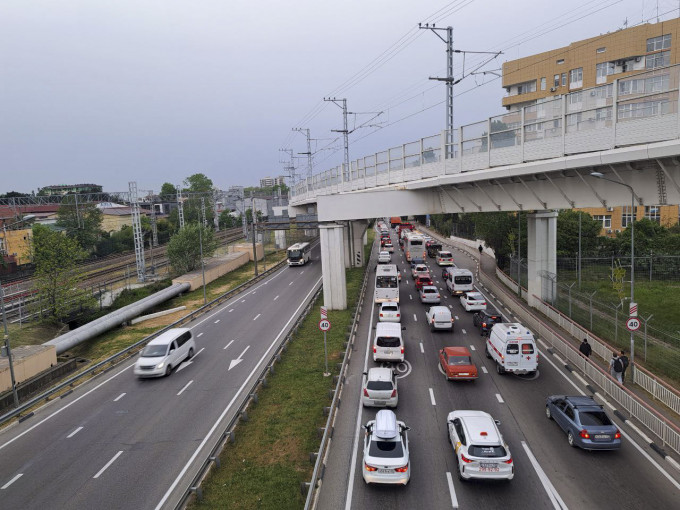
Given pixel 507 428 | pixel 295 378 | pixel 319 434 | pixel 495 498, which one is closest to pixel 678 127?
pixel 507 428

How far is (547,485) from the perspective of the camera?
1194 cm

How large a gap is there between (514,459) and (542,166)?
11.9 m

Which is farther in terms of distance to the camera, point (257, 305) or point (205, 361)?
point (257, 305)

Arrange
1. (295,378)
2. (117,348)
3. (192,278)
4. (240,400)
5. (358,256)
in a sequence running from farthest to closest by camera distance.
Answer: (358,256)
(192,278)
(117,348)
(295,378)
(240,400)

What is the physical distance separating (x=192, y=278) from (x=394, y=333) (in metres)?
32.5

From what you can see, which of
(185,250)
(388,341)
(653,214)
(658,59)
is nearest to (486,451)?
(388,341)

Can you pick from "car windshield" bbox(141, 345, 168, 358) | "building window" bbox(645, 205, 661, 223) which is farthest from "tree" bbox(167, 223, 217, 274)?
"building window" bbox(645, 205, 661, 223)

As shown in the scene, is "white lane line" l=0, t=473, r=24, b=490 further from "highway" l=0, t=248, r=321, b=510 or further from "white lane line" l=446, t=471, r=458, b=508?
"white lane line" l=446, t=471, r=458, b=508

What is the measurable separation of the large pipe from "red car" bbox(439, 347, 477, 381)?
2465cm

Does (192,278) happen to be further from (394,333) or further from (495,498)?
(495,498)

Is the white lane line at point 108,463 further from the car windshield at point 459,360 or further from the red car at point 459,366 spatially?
the car windshield at point 459,360

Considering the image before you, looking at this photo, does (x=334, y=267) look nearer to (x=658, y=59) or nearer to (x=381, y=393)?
(x=381, y=393)

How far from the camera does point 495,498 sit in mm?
11531

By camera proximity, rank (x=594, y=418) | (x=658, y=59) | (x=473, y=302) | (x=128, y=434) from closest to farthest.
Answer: (x=594, y=418), (x=128, y=434), (x=473, y=302), (x=658, y=59)
